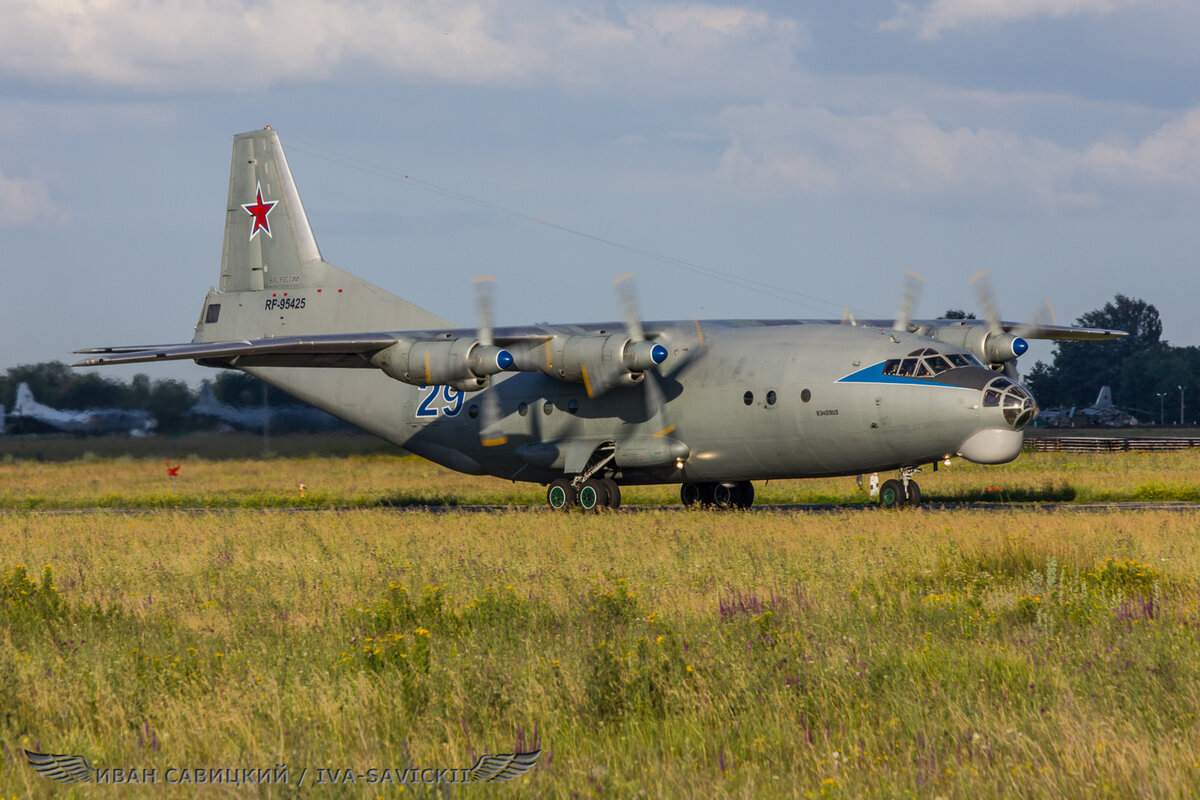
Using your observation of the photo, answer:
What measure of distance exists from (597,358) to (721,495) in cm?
503

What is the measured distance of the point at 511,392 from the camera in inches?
1093

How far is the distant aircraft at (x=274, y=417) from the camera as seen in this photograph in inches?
1464

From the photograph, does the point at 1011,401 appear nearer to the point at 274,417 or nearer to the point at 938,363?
the point at 938,363

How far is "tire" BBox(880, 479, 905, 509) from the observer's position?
24.1 m

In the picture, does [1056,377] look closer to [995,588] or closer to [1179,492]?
[1179,492]

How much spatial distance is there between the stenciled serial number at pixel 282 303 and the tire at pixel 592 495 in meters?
10.2

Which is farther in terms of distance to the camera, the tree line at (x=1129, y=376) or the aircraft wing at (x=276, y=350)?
the tree line at (x=1129, y=376)

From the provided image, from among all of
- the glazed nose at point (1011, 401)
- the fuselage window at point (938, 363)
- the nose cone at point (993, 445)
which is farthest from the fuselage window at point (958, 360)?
the nose cone at point (993, 445)

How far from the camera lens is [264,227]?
1272 inches

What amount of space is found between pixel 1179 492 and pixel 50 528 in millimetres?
26373

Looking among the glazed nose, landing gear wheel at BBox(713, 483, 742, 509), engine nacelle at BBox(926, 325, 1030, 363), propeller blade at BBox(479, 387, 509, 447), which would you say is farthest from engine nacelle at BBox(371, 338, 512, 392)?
engine nacelle at BBox(926, 325, 1030, 363)

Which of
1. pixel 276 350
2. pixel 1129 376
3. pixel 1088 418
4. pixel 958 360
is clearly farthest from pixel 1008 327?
pixel 1129 376

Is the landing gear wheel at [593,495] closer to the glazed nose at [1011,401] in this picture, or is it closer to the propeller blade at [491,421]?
the propeller blade at [491,421]

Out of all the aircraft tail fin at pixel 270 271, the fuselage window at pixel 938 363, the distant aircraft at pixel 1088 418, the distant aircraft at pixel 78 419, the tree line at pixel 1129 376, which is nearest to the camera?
the fuselage window at pixel 938 363
